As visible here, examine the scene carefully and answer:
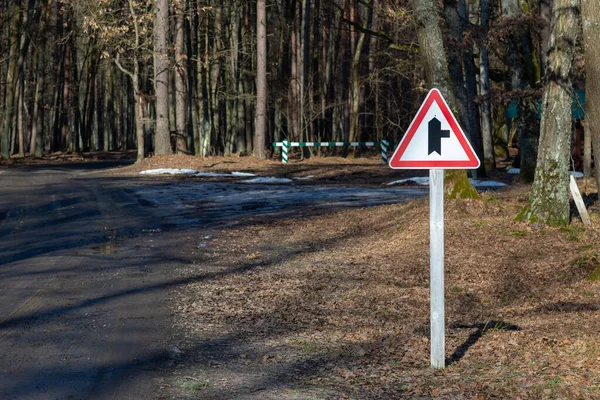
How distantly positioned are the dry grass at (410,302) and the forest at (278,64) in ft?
11.1

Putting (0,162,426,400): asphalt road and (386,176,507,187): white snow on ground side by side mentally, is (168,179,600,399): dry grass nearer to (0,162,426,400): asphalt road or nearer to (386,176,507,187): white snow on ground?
(0,162,426,400): asphalt road

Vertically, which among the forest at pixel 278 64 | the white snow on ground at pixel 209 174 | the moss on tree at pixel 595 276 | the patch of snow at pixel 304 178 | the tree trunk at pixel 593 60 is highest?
the forest at pixel 278 64

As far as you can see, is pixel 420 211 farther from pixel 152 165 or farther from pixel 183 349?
pixel 152 165

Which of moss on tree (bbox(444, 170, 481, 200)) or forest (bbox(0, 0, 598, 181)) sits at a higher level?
forest (bbox(0, 0, 598, 181))

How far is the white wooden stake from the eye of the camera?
6.90 meters

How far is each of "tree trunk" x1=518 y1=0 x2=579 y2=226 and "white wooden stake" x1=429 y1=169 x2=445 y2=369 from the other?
7.24m

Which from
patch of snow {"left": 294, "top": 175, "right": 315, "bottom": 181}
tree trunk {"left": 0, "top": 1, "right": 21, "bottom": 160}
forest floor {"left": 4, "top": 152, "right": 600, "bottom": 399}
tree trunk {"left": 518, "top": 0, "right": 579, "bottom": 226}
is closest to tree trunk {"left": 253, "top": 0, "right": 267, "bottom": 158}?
patch of snow {"left": 294, "top": 175, "right": 315, "bottom": 181}

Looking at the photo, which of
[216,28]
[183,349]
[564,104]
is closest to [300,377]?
[183,349]

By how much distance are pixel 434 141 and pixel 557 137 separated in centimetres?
749

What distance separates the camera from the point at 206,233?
53.0 feet

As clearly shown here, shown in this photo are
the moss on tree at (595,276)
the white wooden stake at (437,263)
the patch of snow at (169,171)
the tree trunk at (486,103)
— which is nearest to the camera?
the white wooden stake at (437,263)

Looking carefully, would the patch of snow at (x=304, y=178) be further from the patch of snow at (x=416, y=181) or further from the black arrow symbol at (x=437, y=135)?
the black arrow symbol at (x=437, y=135)

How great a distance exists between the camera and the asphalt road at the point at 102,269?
265 inches

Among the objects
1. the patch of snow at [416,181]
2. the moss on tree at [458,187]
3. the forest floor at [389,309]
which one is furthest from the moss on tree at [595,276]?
the patch of snow at [416,181]
